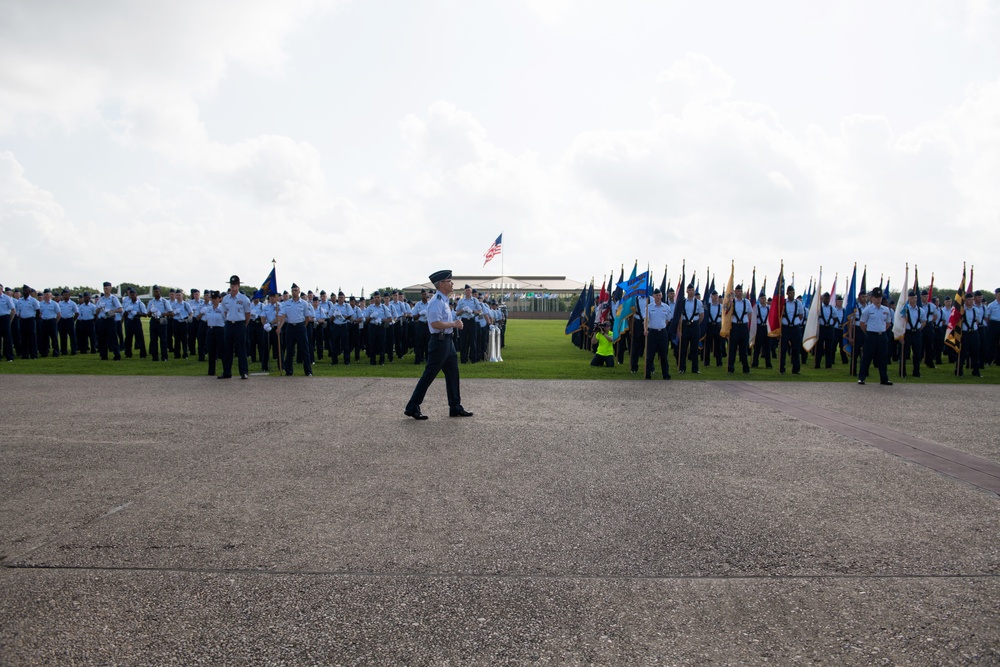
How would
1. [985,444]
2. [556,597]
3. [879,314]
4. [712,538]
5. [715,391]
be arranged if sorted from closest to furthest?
[556,597] < [712,538] < [985,444] < [715,391] < [879,314]

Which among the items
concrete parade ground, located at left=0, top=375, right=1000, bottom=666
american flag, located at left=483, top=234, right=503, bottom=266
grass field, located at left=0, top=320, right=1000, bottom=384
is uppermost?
american flag, located at left=483, top=234, right=503, bottom=266

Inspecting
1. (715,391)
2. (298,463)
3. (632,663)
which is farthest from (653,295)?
(632,663)

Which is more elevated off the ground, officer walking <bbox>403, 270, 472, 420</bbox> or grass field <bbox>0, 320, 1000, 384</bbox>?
officer walking <bbox>403, 270, 472, 420</bbox>

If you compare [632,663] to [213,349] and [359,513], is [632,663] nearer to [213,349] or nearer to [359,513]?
[359,513]

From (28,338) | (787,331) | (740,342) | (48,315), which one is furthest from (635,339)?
(28,338)

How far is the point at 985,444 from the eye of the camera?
7.89 metres

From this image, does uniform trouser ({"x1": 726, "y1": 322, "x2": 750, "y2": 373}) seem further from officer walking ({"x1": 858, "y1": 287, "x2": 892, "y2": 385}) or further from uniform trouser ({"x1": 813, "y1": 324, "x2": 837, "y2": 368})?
uniform trouser ({"x1": 813, "y1": 324, "x2": 837, "y2": 368})

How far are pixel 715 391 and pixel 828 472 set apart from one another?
6.90 meters

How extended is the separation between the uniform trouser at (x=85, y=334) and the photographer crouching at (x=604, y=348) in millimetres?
16977

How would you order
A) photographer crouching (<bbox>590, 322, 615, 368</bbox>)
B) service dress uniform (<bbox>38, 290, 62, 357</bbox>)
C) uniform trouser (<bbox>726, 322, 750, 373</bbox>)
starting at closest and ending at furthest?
uniform trouser (<bbox>726, 322, 750, 373</bbox>) < photographer crouching (<bbox>590, 322, 615, 368</bbox>) < service dress uniform (<bbox>38, 290, 62, 357</bbox>)

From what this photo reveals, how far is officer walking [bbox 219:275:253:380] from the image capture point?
1470 cm

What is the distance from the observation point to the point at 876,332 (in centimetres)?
1455

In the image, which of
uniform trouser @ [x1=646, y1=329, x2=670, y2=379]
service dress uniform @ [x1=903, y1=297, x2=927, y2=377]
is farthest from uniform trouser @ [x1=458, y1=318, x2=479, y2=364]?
service dress uniform @ [x1=903, y1=297, x2=927, y2=377]

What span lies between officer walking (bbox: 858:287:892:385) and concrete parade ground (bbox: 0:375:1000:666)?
6.17 metres
